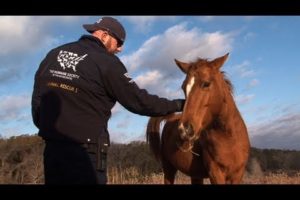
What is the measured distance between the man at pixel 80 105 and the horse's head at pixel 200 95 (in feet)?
6.10

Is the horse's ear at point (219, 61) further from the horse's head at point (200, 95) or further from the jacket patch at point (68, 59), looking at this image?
the jacket patch at point (68, 59)

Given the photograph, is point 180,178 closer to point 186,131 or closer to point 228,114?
point 228,114

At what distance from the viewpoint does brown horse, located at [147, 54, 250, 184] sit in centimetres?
574

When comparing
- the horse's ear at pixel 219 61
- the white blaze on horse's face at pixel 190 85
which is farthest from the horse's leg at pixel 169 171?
the white blaze on horse's face at pixel 190 85

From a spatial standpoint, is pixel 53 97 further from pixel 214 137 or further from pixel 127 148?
pixel 127 148

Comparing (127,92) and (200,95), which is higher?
(200,95)

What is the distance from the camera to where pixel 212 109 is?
6.19m

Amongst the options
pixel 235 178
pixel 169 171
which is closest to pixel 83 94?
pixel 235 178

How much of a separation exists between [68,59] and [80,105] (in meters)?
0.41

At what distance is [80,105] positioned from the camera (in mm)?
3582

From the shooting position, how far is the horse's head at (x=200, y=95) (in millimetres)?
5586

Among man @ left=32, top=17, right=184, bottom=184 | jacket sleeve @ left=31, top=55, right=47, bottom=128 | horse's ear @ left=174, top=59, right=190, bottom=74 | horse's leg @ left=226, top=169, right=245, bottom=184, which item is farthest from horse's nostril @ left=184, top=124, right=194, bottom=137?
jacket sleeve @ left=31, top=55, right=47, bottom=128
